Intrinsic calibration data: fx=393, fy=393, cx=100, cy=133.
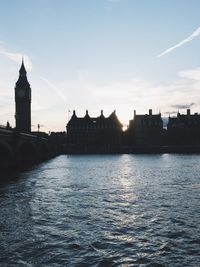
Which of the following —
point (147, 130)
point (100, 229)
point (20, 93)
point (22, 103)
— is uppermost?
point (20, 93)

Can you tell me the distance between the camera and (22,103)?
165 meters

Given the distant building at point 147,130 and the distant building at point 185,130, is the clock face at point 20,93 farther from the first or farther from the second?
the distant building at point 185,130

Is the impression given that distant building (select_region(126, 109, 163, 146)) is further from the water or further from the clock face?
the water

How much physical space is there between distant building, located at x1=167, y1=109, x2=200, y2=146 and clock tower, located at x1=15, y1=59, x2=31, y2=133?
64.8 m

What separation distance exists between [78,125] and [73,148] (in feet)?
46.0

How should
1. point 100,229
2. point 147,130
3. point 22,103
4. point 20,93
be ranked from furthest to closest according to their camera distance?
point 147,130 → point 20,93 → point 22,103 → point 100,229

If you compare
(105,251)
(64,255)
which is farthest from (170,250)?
(64,255)

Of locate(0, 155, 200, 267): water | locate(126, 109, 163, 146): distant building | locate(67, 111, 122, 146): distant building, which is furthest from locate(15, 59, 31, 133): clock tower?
locate(0, 155, 200, 267): water

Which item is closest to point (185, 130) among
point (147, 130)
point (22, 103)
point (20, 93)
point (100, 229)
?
point (147, 130)

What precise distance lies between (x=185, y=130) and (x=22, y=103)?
7202cm

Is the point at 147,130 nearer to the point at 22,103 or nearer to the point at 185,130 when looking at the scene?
the point at 185,130

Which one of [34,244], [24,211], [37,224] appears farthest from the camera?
[24,211]

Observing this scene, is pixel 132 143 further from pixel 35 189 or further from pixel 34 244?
pixel 34 244

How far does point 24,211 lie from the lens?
86.1 feet
